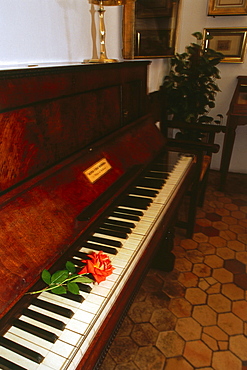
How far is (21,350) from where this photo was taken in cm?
70

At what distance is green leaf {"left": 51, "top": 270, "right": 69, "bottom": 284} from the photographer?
2.83 feet

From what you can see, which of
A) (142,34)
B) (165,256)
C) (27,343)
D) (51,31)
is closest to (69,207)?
(27,343)

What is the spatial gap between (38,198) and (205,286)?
158 centimetres

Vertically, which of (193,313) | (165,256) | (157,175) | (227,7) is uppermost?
(227,7)

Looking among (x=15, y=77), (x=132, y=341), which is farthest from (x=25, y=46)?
(x=132, y=341)

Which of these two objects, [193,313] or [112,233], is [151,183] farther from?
[193,313]

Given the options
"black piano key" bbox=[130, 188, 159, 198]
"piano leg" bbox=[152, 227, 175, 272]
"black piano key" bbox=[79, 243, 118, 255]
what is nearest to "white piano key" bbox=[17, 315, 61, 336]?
"black piano key" bbox=[79, 243, 118, 255]

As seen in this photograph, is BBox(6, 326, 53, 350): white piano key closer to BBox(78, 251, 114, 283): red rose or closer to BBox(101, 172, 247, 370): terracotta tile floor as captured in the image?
BBox(78, 251, 114, 283): red rose

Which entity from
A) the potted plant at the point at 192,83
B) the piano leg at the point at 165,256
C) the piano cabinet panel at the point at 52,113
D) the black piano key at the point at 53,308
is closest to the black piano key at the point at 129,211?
the piano cabinet panel at the point at 52,113

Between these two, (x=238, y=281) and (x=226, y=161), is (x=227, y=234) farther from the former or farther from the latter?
(x=226, y=161)

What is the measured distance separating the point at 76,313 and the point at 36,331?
0.12 meters

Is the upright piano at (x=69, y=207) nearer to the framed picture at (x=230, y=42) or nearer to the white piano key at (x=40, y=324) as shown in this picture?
the white piano key at (x=40, y=324)

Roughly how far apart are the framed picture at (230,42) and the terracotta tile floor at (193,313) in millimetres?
2209

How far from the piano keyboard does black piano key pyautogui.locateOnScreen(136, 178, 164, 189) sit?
0.32m
